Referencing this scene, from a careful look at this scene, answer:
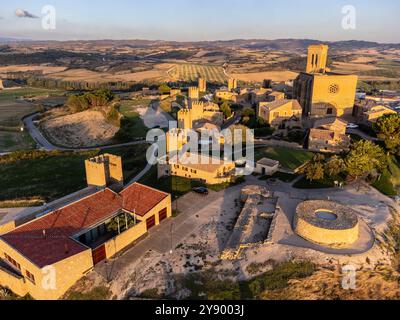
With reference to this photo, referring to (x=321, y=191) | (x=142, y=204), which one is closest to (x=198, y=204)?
(x=142, y=204)

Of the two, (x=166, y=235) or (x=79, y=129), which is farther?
(x=79, y=129)

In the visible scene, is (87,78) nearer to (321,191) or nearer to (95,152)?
(95,152)

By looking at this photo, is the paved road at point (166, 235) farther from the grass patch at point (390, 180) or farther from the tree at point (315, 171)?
the grass patch at point (390, 180)

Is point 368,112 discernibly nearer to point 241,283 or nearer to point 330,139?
point 330,139

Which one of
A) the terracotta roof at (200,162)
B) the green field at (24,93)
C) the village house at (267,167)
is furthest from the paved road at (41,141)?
the green field at (24,93)

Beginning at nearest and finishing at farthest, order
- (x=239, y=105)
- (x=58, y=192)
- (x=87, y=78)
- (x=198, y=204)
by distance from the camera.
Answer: (x=198, y=204)
(x=58, y=192)
(x=239, y=105)
(x=87, y=78)

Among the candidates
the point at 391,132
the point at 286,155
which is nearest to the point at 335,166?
the point at 286,155

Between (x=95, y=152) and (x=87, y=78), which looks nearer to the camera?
(x=95, y=152)
